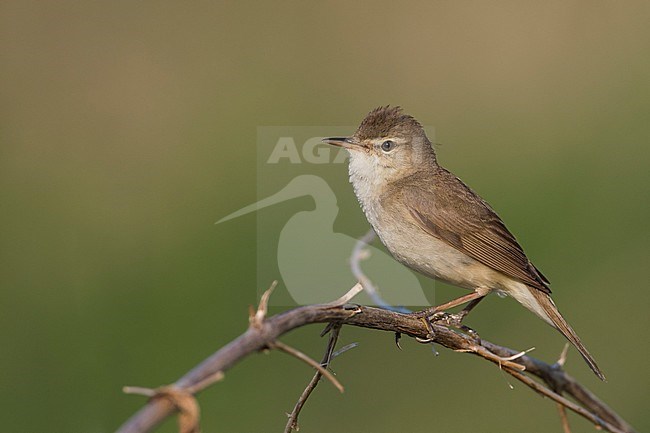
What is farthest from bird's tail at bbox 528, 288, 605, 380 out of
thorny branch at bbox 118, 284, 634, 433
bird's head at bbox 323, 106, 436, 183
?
thorny branch at bbox 118, 284, 634, 433

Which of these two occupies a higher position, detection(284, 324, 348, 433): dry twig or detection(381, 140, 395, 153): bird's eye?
detection(381, 140, 395, 153): bird's eye

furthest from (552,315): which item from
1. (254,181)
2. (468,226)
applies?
(254,181)

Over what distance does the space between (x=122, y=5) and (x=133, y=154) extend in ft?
5.95

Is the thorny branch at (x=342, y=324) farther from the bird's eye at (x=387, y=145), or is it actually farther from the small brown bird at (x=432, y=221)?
the bird's eye at (x=387, y=145)

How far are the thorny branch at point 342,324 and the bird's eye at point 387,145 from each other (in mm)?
2000

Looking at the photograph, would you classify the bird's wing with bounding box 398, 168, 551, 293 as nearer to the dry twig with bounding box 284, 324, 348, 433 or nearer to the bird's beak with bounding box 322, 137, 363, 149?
the bird's beak with bounding box 322, 137, 363, 149

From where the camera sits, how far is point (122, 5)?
340 inches

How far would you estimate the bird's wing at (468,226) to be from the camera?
12.8 feet

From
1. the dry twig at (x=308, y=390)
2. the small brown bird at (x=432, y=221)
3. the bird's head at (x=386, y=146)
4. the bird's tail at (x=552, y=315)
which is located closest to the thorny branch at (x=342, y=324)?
the dry twig at (x=308, y=390)

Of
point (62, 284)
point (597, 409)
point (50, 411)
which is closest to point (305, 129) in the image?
point (62, 284)

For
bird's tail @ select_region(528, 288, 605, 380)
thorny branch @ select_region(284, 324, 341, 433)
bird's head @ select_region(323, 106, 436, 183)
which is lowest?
bird's tail @ select_region(528, 288, 605, 380)

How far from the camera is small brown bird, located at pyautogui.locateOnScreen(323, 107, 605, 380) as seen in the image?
391cm

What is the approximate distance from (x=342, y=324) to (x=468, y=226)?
229cm

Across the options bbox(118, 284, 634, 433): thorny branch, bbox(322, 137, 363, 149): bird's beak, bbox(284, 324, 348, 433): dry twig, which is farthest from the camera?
bbox(322, 137, 363, 149): bird's beak
